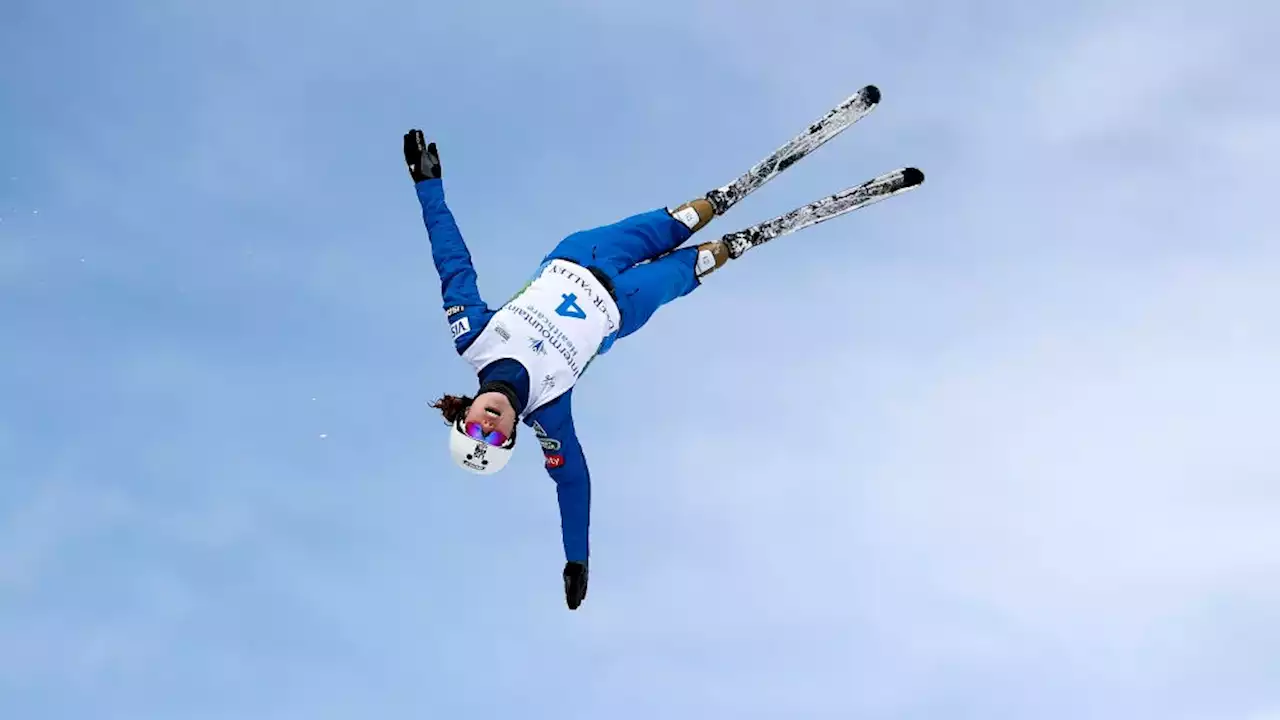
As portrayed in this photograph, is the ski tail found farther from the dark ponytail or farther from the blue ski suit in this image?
the dark ponytail

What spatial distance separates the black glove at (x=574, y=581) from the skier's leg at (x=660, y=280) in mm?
2130

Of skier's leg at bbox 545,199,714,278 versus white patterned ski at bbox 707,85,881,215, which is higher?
white patterned ski at bbox 707,85,881,215

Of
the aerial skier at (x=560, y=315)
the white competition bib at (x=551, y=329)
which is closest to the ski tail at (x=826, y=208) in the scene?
the aerial skier at (x=560, y=315)

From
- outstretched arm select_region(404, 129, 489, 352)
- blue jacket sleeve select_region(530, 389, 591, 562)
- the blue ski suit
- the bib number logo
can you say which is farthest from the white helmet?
the bib number logo

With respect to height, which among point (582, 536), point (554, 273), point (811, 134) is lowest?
point (582, 536)

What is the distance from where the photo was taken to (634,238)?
11703 mm

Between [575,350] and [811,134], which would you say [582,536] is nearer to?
[575,350]

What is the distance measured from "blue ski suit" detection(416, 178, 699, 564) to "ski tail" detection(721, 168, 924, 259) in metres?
0.61

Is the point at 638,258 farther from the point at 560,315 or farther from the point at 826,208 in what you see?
the point at 826,208

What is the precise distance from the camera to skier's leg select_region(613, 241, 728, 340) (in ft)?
37.4

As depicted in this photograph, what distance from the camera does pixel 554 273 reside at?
11.0m

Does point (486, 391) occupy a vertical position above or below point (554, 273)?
below

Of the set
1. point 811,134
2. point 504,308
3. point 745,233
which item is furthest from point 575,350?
point 811,134

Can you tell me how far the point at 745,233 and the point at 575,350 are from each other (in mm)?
2716
